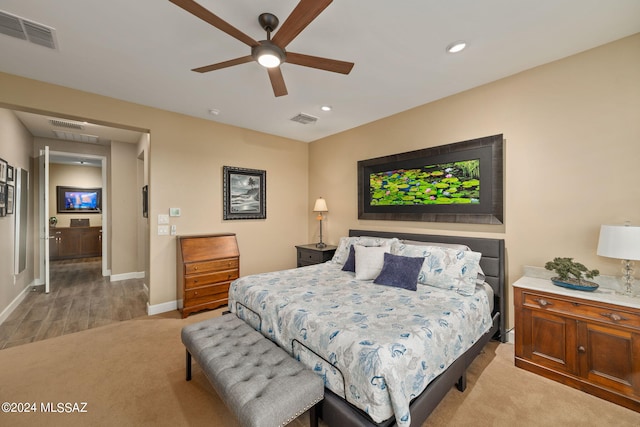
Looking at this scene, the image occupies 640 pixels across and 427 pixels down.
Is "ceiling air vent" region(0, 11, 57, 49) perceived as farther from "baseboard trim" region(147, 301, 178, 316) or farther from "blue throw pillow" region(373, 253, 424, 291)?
"blue throw pillow" region(373, 253, 424, 291)

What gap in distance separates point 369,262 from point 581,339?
1811 millimetres

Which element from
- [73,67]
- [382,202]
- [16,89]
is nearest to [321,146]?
[382,202]

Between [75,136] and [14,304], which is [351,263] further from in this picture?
[75,136]

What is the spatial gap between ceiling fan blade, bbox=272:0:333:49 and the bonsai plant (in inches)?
109

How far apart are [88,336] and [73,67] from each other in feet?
9.56

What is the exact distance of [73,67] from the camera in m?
2.63

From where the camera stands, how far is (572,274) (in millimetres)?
2348

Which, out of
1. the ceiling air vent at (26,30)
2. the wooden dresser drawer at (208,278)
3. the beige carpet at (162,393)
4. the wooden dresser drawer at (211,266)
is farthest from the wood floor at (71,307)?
the ceiling air vent at (26,30)

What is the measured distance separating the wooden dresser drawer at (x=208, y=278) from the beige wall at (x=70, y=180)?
6564mm

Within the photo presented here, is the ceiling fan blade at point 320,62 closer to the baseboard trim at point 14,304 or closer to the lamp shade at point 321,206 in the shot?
the lamp shade at point 321,206

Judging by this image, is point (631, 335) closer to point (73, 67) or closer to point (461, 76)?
point (461, 76)

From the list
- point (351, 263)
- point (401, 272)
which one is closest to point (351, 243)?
point (351, 263)

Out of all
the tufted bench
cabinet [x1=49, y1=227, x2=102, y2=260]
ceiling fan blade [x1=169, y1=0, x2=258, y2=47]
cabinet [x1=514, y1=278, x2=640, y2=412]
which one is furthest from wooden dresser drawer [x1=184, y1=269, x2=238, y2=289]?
cabinet [x1=49, y1=227, x2=102, y2=260]

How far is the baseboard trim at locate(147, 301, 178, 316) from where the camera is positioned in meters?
3.69
